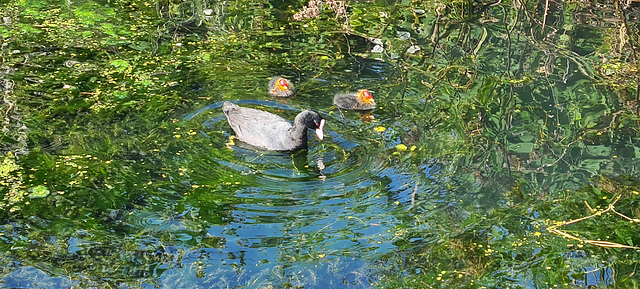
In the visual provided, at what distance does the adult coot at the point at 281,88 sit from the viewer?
7637 mm

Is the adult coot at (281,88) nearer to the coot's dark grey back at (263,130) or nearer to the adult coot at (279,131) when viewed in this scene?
the coot's dark grey back at (263,130)

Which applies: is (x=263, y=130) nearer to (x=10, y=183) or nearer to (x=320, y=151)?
(x=320, y=151)

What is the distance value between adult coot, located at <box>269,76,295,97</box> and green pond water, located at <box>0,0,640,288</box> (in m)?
0.11

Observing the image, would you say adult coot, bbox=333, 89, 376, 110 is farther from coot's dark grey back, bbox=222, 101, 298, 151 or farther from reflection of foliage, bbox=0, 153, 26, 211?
reflection of foliage, bbox=0, 153, 26, 211

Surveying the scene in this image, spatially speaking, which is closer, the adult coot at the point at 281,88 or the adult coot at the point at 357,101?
the adult coot at the point at 357,101

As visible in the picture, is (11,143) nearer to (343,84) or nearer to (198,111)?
(198,111)

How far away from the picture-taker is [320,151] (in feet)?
22.5

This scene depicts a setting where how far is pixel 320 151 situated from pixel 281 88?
3.58 ft

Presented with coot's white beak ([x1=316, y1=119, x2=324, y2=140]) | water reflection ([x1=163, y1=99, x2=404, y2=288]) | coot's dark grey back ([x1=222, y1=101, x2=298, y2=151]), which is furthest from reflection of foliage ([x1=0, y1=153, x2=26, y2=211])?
coot's white beak ([x1=316, y1=119, x2=324, y2=140])

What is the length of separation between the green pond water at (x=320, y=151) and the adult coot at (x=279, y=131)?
123 millimetres

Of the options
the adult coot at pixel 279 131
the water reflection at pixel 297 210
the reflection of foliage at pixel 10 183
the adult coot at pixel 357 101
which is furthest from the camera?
the adult coot at pixel 357 101

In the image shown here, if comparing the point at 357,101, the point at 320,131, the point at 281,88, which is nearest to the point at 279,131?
the point at 320,131

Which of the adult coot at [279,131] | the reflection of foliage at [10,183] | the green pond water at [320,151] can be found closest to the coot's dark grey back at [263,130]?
the adult coot at [279,131]

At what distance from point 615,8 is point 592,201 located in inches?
200
